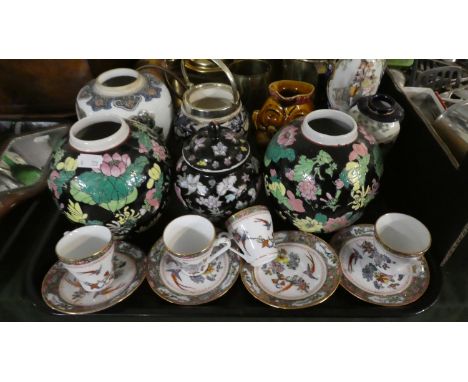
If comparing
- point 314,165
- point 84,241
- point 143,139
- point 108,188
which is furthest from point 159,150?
point 314,165

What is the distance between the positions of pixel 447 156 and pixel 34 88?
4.05ft

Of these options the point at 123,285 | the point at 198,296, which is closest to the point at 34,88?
the point at 123,285

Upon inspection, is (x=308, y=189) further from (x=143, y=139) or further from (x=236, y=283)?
(x=143, y=139)

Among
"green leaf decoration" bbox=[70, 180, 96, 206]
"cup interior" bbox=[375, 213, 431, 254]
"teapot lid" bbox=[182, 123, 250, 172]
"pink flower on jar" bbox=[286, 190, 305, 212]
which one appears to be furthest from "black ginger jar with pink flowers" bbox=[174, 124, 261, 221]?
"cup interior" bbox=[375, 213, 431, 254]

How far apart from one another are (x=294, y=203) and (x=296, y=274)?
7.0 inches

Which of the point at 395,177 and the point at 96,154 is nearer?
the point at 96,154

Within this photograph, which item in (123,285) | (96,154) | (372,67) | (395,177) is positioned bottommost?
(123,285)

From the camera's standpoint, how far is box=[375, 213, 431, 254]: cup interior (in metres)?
0.86

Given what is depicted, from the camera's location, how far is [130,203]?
87 cm

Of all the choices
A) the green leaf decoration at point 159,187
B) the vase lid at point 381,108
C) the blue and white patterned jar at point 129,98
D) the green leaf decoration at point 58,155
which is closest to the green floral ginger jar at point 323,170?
the vase lid at point 381,108

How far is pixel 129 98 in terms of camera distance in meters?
1.03

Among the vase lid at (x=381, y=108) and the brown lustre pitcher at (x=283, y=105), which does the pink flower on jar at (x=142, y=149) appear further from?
the vase lid at (x=381, y=108)

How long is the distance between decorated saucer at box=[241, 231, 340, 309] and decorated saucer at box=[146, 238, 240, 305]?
40 millimetres

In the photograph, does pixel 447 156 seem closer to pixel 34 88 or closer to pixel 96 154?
pixel 96 154
